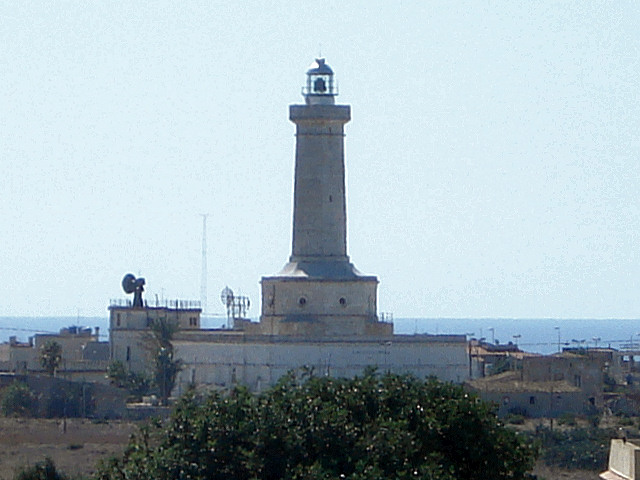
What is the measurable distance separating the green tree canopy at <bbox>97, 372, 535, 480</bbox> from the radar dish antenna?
46143mm

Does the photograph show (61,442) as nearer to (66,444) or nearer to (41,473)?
(66,444)

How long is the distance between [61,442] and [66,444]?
76 centimetres

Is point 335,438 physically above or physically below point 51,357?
below

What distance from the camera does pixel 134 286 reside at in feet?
272

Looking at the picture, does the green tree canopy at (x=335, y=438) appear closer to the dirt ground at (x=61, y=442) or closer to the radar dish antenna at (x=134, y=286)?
the dirt ground at (x=61, y=442)

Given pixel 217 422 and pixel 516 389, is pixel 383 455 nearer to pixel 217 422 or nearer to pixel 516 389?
pixel 217 422

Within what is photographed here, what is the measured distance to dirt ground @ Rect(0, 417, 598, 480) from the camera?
5416 cm

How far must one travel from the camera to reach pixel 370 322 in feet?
246

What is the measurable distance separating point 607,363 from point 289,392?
56962mm

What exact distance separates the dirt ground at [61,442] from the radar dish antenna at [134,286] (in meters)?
12.9

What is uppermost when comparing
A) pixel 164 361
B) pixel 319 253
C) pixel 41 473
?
pixel 319 253

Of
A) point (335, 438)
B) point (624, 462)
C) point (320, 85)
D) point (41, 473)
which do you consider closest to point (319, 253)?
point (320, 85)

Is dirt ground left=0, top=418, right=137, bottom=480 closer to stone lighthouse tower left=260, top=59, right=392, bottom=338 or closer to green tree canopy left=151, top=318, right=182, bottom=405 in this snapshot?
green tree canopy left=151, top=318, right=182, bottom=405

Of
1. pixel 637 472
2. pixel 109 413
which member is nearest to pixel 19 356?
pixel 109 413
